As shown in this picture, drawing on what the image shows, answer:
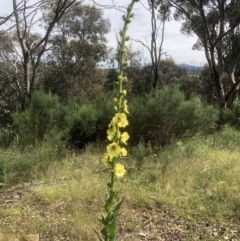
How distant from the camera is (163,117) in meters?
7.35

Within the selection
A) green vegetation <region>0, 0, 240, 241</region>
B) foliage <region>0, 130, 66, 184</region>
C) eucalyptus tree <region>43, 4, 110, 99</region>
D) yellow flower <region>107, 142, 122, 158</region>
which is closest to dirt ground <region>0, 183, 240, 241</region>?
green vegetation <region>0, 0, 240, 241</region>

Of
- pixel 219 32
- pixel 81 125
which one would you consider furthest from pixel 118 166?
pixel 219 32

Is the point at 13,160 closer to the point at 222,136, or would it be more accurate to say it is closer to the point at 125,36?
the point at 125,36

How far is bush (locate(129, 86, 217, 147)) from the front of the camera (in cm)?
742

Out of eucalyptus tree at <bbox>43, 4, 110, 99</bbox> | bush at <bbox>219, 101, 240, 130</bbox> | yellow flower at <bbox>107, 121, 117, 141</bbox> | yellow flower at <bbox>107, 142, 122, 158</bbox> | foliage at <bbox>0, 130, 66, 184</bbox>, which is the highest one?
eucalyptus tree at <bbox>43, 4, 110, 99</bbox>

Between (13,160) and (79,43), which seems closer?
(13,160)

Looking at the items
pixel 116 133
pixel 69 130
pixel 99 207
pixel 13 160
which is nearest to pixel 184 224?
pixel 99 207

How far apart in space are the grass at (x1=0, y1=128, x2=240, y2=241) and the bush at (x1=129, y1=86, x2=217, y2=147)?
1.41 meters

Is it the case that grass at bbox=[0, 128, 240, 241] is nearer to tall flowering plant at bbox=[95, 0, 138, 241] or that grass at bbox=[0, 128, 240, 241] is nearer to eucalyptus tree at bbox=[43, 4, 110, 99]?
tall flowering plant at bbox=[95, 0, 138, 241]

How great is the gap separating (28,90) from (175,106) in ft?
13.3

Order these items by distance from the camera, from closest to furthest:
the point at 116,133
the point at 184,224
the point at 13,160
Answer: the point at 116,133, the point at 184,224, the point at 13,160

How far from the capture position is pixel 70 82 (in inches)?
686

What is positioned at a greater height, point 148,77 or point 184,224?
point 148,77

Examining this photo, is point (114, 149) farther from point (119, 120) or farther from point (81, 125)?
point (81, 125)
